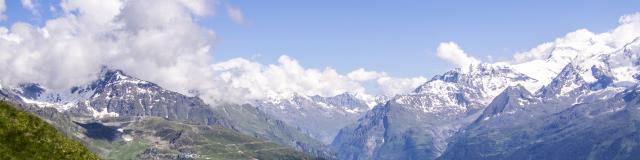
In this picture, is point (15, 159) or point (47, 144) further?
point (47, 144)

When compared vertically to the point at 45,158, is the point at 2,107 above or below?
above

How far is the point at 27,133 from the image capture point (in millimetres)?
93062

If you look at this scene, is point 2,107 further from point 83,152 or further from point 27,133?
point 83,152

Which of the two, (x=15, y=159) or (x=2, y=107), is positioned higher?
(x=2, y=107)

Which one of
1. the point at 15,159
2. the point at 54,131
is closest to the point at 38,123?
the point at 54,131

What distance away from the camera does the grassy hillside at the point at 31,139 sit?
90.6 meters

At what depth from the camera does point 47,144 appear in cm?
9344

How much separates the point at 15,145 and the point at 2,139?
63.2 inches

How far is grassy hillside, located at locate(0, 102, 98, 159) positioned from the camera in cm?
9056

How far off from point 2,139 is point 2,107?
506 centimetres

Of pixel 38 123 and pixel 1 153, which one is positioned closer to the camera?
pixel 1 153

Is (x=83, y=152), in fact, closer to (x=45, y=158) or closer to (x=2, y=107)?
(x=45, y=158)

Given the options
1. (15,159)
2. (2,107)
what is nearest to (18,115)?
(2,107)

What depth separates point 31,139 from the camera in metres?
92.8
